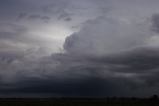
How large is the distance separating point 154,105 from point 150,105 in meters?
3.13

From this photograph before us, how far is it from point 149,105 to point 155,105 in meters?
3.06

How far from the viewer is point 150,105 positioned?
169500 millimetres

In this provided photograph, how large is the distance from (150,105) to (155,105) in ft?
10.5

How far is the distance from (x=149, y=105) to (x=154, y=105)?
2.72 m

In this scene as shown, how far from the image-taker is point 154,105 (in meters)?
167

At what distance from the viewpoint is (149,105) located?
168375mm

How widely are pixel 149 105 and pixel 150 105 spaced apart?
1.36 metres

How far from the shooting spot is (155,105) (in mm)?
167000
